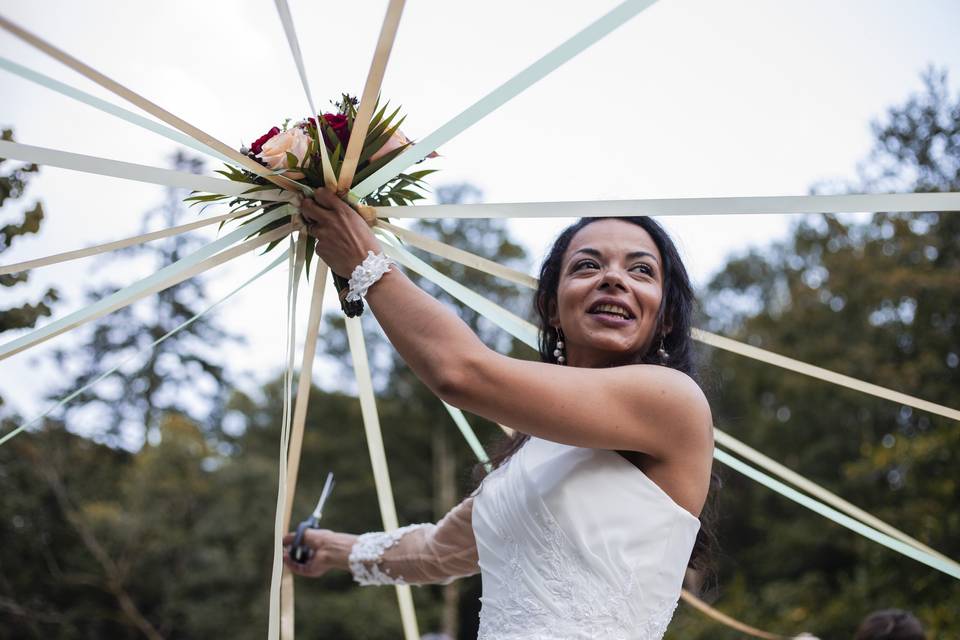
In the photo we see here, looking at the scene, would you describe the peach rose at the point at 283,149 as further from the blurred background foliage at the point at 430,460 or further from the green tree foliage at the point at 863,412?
the green tree foliage at the point at 863,412

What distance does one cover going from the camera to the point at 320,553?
312cm

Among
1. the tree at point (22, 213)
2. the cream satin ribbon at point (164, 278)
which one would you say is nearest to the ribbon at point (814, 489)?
the cream satin ribbon at point (164, 278)

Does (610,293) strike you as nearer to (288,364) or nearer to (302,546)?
(288,364)

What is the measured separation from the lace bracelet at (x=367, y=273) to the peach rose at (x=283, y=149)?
1.01 ft

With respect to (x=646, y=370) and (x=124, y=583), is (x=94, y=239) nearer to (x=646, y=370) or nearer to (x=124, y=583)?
(x=124, y=583)

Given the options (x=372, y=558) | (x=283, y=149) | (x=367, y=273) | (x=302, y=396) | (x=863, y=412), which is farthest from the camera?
(x=863, y=412)

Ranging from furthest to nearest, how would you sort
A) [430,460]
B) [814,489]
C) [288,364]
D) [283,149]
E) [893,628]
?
[430,460], [893,628], [814,489], [288,364], [283,149]

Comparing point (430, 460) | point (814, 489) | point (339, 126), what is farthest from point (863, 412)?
point (339, 126)

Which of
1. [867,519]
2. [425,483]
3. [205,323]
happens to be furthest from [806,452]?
[867,519]

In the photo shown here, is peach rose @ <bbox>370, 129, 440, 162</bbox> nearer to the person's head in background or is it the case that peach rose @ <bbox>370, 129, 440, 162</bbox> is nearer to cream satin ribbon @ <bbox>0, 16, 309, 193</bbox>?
cream satin ribbon @ <bbox>0, 16, 309, 193</bbox>

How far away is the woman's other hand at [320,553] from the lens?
307 centimetres

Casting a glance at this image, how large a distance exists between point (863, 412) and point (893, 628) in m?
19.8

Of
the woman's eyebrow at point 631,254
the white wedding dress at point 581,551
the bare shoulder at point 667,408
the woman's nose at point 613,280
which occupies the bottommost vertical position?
the white wedding dress at point 581,551

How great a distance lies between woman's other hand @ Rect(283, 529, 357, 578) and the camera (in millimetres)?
3074
